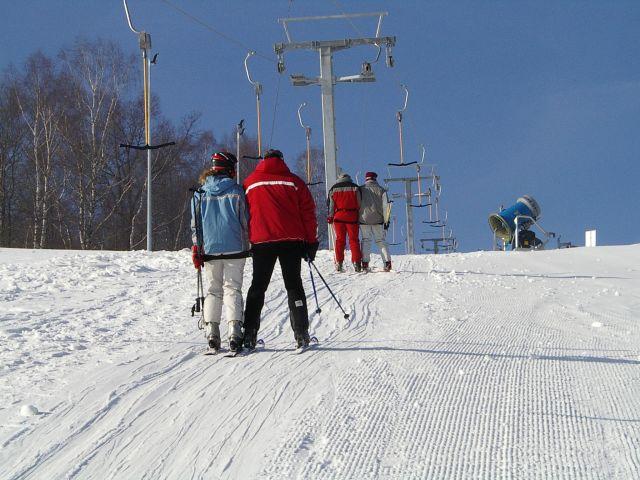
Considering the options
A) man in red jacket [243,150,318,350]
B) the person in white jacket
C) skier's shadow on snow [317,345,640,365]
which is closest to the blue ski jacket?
man in red jacket [243,150,318,350]

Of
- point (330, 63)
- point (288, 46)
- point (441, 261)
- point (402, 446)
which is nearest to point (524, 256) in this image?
point (441, 261)

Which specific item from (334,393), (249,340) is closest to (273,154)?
(249,340)

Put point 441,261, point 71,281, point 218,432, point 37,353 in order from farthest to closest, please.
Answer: point 441,261 → point 71,281 → point 37,353 → point 218,432

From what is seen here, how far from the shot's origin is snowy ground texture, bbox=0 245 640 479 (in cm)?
264

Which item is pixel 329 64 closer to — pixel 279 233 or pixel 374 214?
pixel 374 214

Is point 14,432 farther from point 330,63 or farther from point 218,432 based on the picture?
point 330,63

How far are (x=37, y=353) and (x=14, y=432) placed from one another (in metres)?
1.63

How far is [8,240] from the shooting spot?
29.7 m

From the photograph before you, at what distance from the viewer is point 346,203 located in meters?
9.91

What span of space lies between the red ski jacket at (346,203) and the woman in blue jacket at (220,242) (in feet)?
17.1

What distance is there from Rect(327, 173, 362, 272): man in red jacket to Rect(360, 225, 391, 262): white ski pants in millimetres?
143

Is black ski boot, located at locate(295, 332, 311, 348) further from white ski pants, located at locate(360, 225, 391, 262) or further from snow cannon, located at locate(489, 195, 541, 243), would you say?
snow cannon, located at locate(489, 195, 541, 243)

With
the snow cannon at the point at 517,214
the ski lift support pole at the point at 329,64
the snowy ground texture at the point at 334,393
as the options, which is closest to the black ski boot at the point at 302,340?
the snowy ground texture at the point at 334,393

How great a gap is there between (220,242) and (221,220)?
0.17 m
